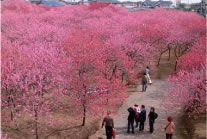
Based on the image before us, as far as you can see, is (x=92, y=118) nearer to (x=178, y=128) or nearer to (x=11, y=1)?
(x=178, y=128)

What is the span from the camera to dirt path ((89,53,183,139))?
1166 cm

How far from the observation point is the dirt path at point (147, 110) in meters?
11.7

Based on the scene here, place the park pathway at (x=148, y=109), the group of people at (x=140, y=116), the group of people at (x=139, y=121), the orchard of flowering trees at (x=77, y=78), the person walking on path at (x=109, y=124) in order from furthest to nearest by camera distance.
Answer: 1. the orchard of flowering trees at (x=77, y=78)
2. the park pathway at (x=148, y=109)
3. the group of people at (x=140, y=116)
4. the person walking on path at (x=109, y=124)
5. the group of people at (x=139, y=121)

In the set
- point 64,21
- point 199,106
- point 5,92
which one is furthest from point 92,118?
point 64,21

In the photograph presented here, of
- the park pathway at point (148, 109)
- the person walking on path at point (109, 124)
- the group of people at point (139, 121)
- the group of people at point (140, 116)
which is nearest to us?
the group of people at point (139, 121)

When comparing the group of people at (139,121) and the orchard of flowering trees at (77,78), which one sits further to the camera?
the orchard of flowering trees at (77,78)

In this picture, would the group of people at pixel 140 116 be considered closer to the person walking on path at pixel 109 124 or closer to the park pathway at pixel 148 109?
the park pathway at pixel 148 109

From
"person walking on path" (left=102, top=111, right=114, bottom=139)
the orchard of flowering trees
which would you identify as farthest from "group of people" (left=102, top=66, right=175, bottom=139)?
the orchard of flowering trees

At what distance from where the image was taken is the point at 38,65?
45.2 feet

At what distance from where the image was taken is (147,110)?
14992 mm

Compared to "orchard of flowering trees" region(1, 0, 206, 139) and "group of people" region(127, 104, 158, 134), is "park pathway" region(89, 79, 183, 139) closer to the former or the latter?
"group of people" region(127, 104, 158, 134)

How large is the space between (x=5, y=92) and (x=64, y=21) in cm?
2667

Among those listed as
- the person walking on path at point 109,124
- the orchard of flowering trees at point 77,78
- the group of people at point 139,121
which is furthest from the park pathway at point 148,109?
the person walking on path at point 109,124

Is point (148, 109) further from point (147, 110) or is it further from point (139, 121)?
point (139, 121)
